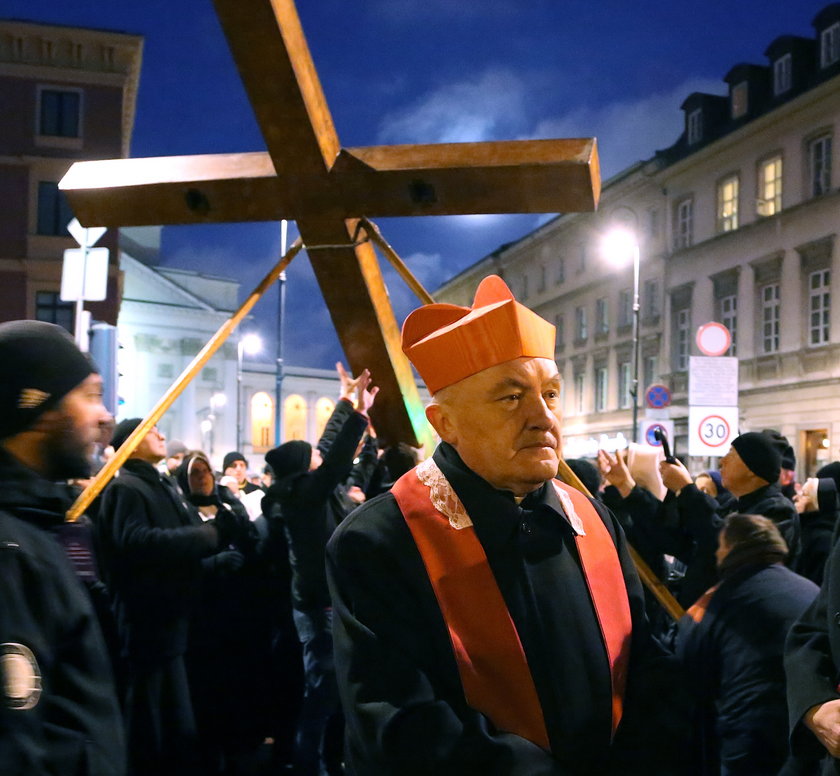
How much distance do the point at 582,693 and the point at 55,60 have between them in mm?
32985

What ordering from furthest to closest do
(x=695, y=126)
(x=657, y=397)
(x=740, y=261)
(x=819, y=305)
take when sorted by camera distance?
1. (x=695, y=126)
2. (x=740, y=261)
3. (x=819, y=305)
4. (x=657, y=397)

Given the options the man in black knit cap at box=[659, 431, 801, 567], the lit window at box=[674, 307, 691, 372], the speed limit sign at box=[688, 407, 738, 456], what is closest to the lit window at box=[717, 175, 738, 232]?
the lit window at box=[674, 307, 691, 372]

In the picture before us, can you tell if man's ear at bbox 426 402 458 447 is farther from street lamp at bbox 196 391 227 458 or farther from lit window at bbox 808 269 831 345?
street lamp at bbox 196 391 227 458

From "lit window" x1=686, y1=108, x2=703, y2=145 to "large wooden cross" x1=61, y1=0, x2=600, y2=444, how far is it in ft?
97.0

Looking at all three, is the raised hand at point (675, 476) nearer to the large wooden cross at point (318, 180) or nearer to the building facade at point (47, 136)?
the large wooden cross at point (318, 180)

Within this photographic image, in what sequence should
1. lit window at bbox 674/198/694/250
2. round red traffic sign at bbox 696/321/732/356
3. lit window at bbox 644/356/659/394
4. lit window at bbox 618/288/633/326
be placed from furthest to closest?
1. lit window at bbox 618/288/633/326
2. lit window at bbox 644/356/659/394
3. lit window at bbox 674/198/694/250
4. round red traffic sign at bbox 696/321/732/356

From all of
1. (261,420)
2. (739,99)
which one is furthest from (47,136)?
(261,420)

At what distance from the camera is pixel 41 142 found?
100ft

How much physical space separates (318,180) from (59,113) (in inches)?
1186

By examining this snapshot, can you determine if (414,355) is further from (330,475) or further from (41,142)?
(41,142)

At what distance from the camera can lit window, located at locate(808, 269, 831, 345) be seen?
24.8m

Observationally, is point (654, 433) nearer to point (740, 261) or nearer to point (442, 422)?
point (442, 422)

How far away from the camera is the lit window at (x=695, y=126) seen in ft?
103

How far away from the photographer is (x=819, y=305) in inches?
990
